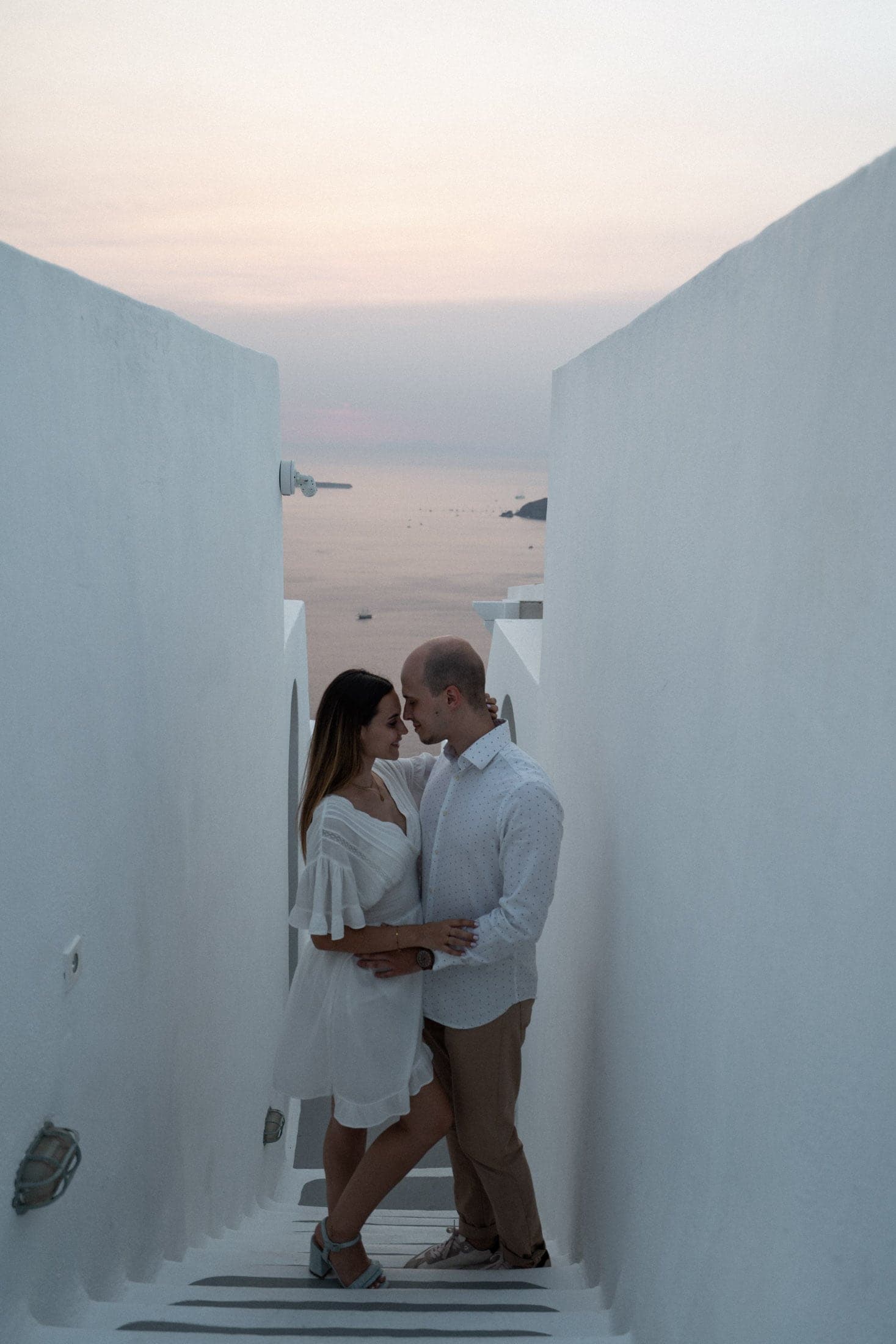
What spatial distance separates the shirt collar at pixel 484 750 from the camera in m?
3.07

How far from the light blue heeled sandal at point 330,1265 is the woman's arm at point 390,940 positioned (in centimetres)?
97

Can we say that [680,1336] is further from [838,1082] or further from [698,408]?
[698,408]

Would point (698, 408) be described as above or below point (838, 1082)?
above

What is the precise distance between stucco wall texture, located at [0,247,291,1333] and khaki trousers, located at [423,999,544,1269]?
0.92m

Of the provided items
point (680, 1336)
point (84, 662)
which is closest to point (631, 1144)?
point (680, 1336)

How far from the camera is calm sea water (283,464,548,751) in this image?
43.4 feet

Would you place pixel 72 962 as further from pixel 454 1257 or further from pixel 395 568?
pixel 395 568

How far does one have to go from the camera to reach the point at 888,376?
1300mm

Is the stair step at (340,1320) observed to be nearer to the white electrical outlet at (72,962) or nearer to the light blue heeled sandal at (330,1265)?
the light blue heeled sandal at (330,1265)

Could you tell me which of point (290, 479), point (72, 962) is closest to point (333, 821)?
point (72, 962)

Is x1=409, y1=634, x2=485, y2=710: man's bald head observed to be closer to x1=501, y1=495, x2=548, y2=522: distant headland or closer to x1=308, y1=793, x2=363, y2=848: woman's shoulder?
x1=308, y1=793, x2=363, y2=848: woman's shoulder

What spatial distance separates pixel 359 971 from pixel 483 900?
1.38 feet

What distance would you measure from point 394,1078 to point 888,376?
2.53m

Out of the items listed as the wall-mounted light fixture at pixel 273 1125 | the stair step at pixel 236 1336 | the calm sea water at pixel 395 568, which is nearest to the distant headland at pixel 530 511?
the calm sea water at pixel 395 568
